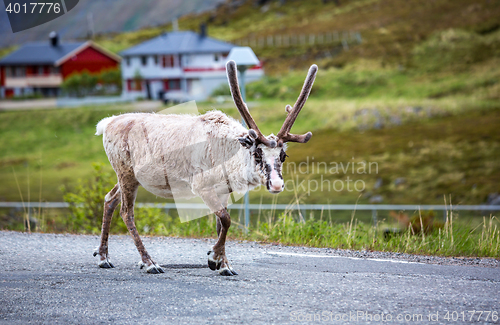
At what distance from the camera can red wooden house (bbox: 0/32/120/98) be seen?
78.2 metres

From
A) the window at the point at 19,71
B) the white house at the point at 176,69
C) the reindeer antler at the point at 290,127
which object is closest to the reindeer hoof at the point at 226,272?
the reindeer antler at the point at 290,127

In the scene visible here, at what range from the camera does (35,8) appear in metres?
9.80

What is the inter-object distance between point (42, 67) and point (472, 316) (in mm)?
81126

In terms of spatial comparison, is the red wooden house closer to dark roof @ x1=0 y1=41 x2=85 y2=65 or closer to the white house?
dark roof @ x1=0 y1=41 x2=85 y2=65

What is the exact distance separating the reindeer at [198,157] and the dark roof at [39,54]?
75.6 m

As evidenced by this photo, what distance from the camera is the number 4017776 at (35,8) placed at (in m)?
9.61

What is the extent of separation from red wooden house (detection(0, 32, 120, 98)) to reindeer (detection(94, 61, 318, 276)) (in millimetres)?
Result: 75337

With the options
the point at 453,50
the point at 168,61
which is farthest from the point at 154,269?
the point at 168,61

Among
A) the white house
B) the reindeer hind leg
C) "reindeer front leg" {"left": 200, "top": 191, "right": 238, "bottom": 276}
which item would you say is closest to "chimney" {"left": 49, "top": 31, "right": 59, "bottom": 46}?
the white house

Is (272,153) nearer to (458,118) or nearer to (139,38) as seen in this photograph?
(458,118)

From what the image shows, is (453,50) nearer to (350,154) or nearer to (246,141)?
(350,154)

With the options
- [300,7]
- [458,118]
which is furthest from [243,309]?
[300,7]

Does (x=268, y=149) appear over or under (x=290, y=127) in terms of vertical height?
under

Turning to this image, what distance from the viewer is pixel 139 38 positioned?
120500mm
